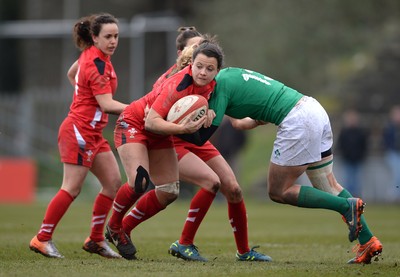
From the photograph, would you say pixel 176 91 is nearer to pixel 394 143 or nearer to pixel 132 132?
pixel 132 132

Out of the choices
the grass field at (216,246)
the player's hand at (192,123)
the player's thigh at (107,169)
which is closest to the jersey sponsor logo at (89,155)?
the player's thigh at (107,169)

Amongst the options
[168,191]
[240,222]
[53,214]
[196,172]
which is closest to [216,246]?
[240,222]

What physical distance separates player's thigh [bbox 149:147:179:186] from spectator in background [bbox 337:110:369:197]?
12297 millimetres

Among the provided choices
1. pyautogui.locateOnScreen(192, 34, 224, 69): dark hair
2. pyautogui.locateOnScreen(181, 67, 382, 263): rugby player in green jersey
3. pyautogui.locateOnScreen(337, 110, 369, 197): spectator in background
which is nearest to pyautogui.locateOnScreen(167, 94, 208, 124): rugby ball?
pyautogui.locateOnScreen(181, 67, 382, 263): rugby player in green jersey

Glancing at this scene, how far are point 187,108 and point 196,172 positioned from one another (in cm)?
102

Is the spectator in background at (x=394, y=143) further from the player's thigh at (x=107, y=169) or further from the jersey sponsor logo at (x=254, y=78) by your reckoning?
the jersey sponsor logo at (x=254, y=78)

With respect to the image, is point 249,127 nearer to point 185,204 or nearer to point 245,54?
point 185,204

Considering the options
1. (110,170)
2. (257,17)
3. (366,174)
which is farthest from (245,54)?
(110,170)

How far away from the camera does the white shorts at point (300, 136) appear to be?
8.09 meters

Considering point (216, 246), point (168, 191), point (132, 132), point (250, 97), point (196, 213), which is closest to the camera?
point (250, 97)

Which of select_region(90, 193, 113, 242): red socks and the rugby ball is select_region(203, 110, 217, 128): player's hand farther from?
select_region(90, 193, 113, 242): red socks

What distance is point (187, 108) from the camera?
779cm

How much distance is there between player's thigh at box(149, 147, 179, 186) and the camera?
8484mm

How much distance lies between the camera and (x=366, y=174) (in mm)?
21609
